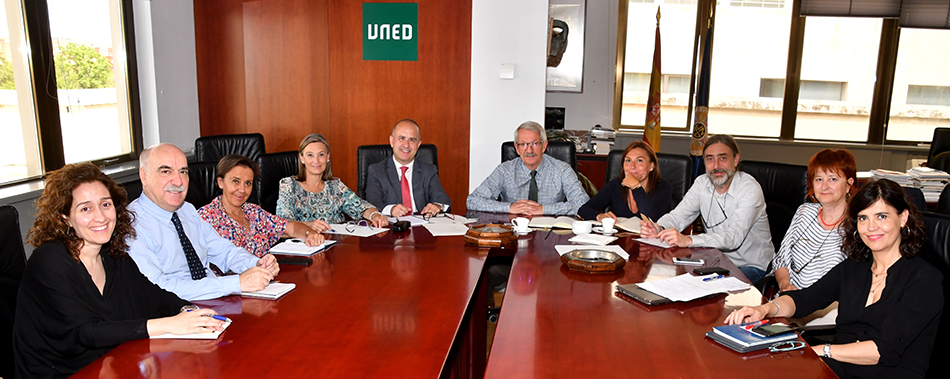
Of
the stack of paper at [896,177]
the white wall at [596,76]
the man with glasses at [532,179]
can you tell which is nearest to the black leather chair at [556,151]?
the man with glasses at [532,179]

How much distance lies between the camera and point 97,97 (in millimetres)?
4504

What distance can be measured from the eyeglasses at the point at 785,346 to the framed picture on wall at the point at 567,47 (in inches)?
231

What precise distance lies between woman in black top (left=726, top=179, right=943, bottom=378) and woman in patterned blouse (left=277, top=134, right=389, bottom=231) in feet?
7.34

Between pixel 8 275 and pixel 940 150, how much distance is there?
668cm

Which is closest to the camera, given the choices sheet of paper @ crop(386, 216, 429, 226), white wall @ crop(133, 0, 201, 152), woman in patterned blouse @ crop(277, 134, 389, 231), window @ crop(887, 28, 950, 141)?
sheet of paper @ crop(386, 216, 429, 226)

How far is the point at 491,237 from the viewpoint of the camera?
2.84 metres

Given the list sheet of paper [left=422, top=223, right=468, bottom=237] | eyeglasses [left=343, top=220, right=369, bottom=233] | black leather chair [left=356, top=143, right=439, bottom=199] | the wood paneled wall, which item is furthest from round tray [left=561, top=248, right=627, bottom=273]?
the wood paneled wall

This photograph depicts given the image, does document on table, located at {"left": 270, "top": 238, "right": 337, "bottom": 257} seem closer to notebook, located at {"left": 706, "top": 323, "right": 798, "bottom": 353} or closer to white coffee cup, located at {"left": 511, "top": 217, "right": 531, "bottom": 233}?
white coffee cup, located at {"left": 511, "top": 217, "right": 531, "bottom": 233}

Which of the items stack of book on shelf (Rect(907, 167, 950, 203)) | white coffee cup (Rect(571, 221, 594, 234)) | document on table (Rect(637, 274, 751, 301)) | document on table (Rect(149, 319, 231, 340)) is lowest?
document on table (Rect(149, 319, 231, 340))

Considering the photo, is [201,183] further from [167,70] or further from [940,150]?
[940,150]

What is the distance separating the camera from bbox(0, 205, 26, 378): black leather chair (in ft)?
6.43

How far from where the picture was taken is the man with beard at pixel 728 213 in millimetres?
3131

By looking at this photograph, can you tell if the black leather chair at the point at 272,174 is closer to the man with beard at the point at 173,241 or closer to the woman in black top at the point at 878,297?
the man with beard at the point at 173,241

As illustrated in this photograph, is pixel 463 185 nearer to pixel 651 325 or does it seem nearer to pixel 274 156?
pixel 274 156
